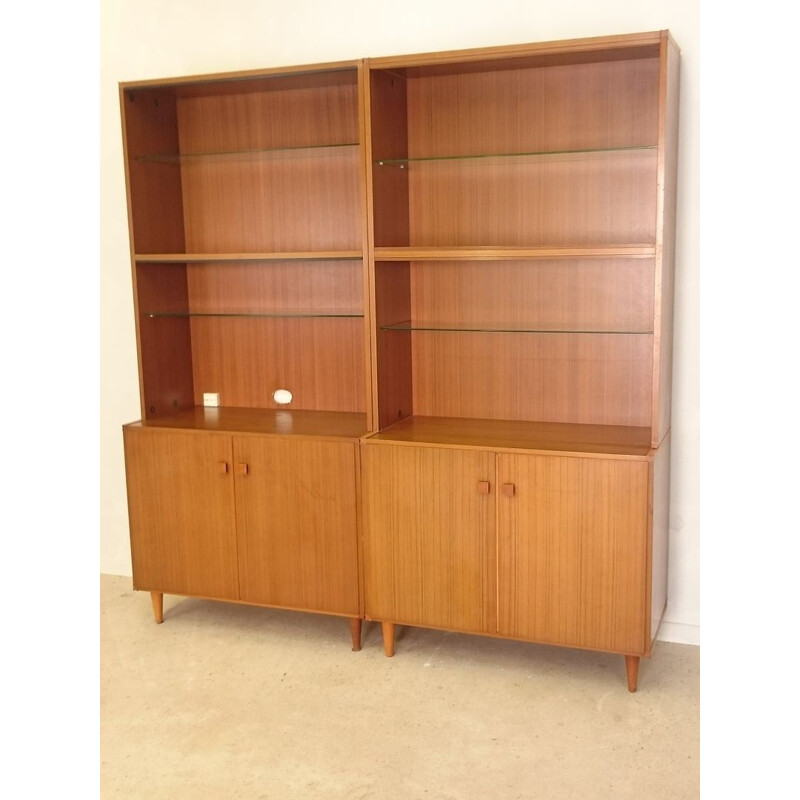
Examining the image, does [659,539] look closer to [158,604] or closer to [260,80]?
[158,604]

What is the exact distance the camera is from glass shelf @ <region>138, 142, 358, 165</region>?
3312 millimetres

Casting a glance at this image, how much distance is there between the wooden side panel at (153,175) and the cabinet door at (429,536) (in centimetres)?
126

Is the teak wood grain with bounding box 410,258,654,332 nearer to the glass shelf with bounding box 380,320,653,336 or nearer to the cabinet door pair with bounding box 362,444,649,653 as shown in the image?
the glass shelf with bounding box 380,320,653,336

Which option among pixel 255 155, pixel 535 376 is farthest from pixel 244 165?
pixel 535 376

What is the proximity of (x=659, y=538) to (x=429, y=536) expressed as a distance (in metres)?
0.77

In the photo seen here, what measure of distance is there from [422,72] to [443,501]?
1.52 meters

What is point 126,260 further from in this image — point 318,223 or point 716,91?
point 716,91

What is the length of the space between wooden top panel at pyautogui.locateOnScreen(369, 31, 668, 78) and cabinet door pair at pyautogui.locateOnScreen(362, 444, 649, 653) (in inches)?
49.8

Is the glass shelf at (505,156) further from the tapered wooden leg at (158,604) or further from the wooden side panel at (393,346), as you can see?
the tapered wooden leg at (158,604)

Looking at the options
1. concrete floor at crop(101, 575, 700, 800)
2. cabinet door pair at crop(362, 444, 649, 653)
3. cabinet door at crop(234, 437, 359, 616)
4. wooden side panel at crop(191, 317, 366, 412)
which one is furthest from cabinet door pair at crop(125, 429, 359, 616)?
wooden side panel at crop(191, 317, 366, 412)

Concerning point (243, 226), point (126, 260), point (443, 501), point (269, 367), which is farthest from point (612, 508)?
point (126, 260)

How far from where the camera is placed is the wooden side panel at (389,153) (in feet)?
9.77

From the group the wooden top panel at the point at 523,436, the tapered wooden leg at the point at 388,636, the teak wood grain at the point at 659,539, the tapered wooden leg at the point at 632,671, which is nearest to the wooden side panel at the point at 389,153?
the wooden top panel at the point at 523,436

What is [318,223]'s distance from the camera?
340 cm
